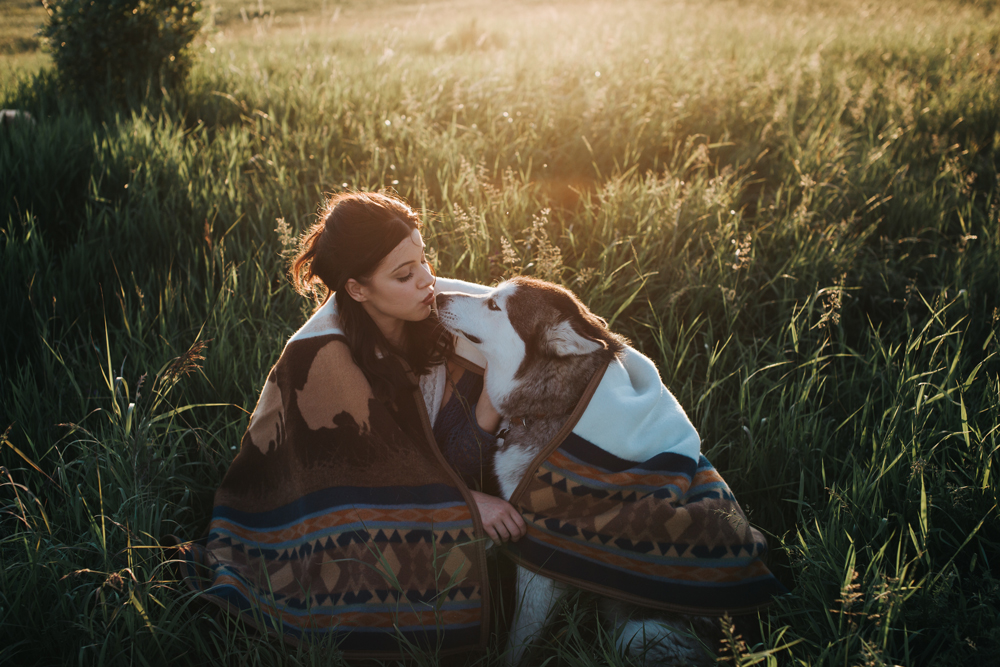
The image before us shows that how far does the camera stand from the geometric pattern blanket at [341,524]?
1.88 metres

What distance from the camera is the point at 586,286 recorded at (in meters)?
3.23

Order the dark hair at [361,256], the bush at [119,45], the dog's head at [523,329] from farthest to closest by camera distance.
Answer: the bush at [119,45]
the dark hair at [361,256]
the dog's head at [523,329]

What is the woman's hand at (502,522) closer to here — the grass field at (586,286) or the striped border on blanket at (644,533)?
the striped border on blanket at (644,533)

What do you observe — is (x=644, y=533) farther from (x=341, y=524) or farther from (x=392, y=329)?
(x=392, y=329)

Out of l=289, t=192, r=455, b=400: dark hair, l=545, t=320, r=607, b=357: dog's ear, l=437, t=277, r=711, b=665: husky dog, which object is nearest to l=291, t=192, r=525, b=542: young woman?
l=289, t=192, r=455, b=400: dark hair

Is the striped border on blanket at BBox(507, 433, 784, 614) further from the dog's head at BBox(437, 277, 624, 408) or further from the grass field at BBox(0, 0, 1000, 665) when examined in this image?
the dog's head at BBox(437, 277, 624, 408)

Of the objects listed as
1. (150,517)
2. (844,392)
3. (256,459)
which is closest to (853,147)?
(844,392)

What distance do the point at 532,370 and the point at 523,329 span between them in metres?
0.16

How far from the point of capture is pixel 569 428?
191 cm

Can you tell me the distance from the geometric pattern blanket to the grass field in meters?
0.17

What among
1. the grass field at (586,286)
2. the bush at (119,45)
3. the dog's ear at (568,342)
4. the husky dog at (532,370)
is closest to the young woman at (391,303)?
the husky dog at (532,370)

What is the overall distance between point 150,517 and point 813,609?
7.64 ft

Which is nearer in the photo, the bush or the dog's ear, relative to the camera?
the dog's ear

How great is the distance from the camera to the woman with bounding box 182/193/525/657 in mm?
1888
